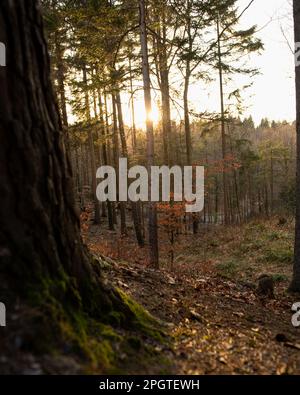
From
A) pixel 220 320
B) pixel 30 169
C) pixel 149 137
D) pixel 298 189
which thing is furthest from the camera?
pixel 149 137

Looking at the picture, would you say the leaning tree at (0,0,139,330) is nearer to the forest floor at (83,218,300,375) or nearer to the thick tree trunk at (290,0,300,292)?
the forest floor at (83,218,300,375)

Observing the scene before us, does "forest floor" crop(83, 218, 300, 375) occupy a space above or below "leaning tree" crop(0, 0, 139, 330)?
below

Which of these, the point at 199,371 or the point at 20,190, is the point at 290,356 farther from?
the point at 20,190

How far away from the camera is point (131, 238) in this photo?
21531mm

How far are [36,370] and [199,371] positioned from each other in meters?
1.53

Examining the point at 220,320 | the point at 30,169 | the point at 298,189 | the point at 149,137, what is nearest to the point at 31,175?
the point at 30,169

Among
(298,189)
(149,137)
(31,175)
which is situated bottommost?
(298,189)

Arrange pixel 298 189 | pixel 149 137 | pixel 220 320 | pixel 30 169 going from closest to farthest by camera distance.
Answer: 1. pixel 30 169
2. pixel 220 320
3. pixel 298 189
4. pixel 149 137

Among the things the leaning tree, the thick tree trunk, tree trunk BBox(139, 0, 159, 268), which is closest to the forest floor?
the thick tree trunk

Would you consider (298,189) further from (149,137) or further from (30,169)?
(30,169)

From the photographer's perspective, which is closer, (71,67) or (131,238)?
(71,67)

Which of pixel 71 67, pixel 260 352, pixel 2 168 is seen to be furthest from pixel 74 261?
pixel 71 67

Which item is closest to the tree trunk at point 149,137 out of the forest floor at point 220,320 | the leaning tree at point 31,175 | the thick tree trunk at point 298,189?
the forest floor at point 220,320

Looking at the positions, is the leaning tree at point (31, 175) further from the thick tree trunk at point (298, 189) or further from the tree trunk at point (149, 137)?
the tree trunk at point (149, 137)
